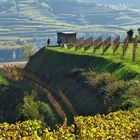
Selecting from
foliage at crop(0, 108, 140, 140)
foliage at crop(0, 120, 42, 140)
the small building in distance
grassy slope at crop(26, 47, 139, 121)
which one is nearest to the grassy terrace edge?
grassy slope at crop(26, 47, 139, 121)

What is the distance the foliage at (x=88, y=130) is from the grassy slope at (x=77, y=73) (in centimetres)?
1632

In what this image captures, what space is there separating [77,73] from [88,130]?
176 feet

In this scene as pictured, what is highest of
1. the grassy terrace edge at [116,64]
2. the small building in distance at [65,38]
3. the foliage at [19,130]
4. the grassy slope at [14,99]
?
the foliage at [19,130]

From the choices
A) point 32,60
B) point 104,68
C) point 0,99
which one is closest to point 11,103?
point 0,99

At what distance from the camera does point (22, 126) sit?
40.9m

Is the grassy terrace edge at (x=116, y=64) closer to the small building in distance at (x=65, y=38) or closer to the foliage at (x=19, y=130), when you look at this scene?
the foliage at (x=19, y=130)

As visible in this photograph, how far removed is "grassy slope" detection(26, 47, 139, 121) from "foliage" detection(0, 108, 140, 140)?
16.3 meters

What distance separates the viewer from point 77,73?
9106cm

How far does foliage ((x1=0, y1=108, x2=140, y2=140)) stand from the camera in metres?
35.8

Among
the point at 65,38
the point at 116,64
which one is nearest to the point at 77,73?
the point at 116,64

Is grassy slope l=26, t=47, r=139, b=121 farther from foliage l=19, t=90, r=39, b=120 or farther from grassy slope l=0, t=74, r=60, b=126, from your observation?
foliage l=19, t=90, r=39, b=120

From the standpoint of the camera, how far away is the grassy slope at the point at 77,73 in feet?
243

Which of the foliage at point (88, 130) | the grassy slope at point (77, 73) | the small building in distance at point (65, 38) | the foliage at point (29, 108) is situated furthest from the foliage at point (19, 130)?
the small building in distance at point (65, 38)

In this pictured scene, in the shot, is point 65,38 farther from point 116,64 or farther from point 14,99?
point 14,99
